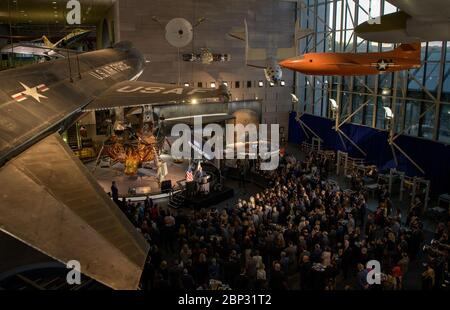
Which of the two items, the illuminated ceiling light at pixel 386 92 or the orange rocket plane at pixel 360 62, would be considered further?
the illuminated ceiling light at pixel 386 92

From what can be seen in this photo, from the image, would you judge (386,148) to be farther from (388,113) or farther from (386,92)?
(386,92)

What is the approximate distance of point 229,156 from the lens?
2548 centimetres

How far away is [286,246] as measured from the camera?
1287 cm

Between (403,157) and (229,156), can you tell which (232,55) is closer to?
(229,156)

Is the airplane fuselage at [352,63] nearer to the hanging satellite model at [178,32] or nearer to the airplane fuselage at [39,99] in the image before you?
the hanging satellite model at [178,32]

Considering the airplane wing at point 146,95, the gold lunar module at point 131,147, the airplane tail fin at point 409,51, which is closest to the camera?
the airplane wing at point 146,95

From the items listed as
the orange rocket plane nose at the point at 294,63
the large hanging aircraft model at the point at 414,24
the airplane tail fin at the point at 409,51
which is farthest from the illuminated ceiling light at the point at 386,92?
the large hanging aircraft model at the point at 414,24

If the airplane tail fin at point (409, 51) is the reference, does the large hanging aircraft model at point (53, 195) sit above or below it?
below

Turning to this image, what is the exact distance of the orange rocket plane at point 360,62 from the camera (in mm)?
19406

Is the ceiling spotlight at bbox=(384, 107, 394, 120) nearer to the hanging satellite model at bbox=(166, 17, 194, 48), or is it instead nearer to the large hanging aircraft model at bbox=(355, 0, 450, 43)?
the large hanging aircraft model at bbox=(355, 0, 450, 43)

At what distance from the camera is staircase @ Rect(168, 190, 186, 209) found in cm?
1889

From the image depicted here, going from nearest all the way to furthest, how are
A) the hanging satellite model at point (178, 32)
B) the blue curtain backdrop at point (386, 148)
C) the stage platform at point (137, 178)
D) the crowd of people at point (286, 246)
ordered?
the crowd of people at point (286, 246), the stage platform at point (137, 178), the blue curtain backdrop at point (386, 148), the hanging satellite model at point (178, 32)

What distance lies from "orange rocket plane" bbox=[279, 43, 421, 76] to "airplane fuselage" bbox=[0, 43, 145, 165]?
35.3ft
